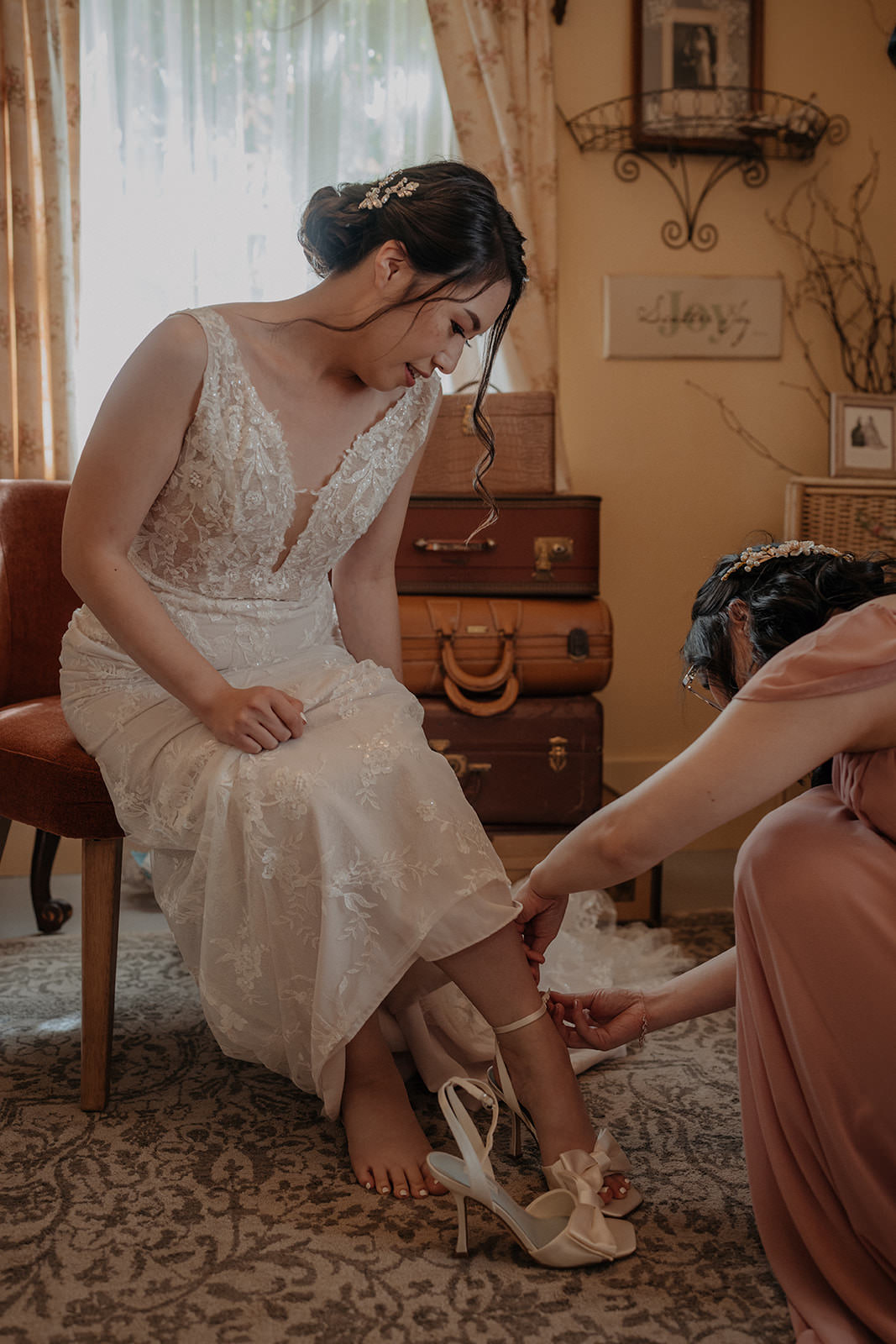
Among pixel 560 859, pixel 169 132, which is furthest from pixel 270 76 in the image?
pixel 560 859

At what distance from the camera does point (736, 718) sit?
110 centimetres

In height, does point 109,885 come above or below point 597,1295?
above

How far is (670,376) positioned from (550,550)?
0.94 m

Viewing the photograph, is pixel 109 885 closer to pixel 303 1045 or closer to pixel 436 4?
pixel 303 1045

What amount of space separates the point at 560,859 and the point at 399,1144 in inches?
18.0

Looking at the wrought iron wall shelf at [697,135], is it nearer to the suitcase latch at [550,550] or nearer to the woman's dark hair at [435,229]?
the suitcase latch at [550,550]

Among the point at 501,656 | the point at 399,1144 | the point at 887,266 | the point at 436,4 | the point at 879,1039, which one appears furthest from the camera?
the point at 887,266

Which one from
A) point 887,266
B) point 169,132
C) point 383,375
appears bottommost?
point 383,375

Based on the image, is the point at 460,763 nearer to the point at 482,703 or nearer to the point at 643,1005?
the point at 482,703

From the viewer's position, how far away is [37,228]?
2854 millimetres

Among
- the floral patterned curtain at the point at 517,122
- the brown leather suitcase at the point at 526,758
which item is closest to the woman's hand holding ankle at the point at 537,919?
the brown leather suitcase at the point at 526,758

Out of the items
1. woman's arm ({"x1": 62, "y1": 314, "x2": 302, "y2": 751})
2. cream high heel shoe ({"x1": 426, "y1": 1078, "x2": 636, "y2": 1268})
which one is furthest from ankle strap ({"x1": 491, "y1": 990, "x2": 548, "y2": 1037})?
woman's arm ({"x1": 62, "y1": 314, "x2": 302, "y2": 751})

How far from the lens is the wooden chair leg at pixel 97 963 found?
5.24 ft

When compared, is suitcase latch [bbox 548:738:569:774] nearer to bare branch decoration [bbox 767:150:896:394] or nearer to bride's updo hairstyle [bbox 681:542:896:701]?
bride's updo hairstyle [bbox 681:542:896:701]
